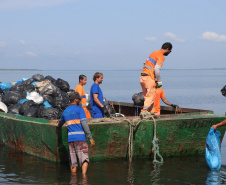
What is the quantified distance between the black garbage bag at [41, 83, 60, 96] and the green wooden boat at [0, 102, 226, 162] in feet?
8.85

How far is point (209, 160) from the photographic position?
790 centimetres

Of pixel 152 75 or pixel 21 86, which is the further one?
pixel 21 86

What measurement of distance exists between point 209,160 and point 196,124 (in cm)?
89

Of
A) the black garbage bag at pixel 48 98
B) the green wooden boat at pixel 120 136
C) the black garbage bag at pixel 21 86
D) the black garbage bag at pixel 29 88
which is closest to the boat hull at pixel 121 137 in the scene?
the green wooden boat at pixel 120 136

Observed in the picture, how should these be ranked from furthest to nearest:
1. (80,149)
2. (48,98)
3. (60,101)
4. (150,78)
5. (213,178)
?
(60,101)
(48,98)
(150,78)
(213,178)
(80,149)

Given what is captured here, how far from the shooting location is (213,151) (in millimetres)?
7832

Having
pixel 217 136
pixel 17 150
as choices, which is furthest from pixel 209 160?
pixel 17 150

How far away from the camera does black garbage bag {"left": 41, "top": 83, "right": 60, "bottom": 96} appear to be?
11828mm

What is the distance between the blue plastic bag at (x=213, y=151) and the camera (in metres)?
7.82

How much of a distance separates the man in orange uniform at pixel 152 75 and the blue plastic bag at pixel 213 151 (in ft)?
4.76

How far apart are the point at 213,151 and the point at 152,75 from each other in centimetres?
209

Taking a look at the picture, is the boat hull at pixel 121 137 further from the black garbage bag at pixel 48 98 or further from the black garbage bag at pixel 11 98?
the black garbage bag at pixel 11 98

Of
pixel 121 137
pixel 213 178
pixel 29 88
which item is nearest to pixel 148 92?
pixel 121 137

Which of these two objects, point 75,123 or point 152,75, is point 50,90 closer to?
point 152,75
